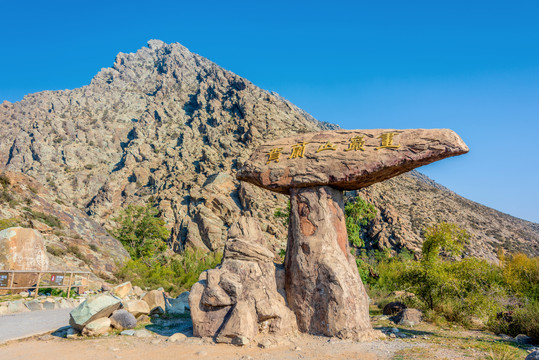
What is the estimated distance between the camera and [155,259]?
26.2m

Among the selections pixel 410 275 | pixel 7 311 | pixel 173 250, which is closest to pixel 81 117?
pixel 173 250

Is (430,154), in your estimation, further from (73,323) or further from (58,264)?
(58,264)

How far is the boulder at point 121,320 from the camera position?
25.6 feet

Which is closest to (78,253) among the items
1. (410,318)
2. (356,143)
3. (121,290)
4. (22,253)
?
(22,253)

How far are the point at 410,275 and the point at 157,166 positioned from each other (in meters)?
38.6

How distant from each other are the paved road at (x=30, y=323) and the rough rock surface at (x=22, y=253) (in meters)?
2.12

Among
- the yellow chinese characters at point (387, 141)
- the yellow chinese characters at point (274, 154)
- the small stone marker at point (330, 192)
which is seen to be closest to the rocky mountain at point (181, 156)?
the yellow chinese characters at point (274, 154)

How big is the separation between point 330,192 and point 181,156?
124ft

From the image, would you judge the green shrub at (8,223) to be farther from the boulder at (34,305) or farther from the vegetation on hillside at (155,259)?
the boulder at (34,305)

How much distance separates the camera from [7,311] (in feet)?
30.0

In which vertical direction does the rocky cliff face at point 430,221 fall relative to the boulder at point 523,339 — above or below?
above

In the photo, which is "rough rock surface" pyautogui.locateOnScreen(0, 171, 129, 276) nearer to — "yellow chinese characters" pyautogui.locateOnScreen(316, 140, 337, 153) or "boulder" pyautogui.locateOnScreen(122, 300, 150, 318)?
"boulder" pyautogui.locateOnScreen(122, 300, 150, 318)

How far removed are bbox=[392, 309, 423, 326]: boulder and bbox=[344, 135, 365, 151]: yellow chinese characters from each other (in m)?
A: 5.08

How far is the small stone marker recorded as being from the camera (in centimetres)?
708
